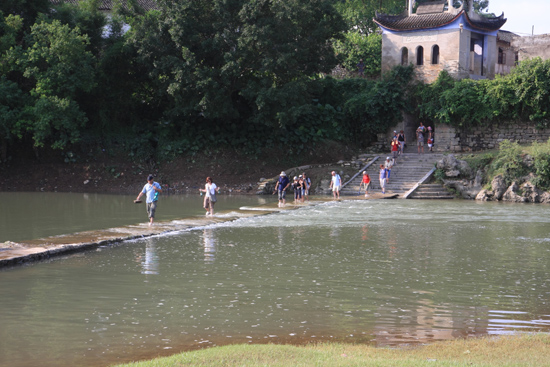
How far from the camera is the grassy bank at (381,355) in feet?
22.7

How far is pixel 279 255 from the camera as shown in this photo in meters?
14.3

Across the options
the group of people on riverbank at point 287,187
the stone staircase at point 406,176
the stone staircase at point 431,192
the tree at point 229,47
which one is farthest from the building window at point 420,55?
A: the group of people on riverbank at point 287,187

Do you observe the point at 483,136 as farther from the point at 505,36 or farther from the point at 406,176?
the point at 505,36

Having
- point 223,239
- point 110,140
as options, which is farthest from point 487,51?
point 223,239

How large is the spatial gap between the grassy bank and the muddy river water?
590mm

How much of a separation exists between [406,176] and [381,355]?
26.1 meters

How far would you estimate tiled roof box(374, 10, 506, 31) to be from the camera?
37406mm

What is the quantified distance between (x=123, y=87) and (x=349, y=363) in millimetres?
32914

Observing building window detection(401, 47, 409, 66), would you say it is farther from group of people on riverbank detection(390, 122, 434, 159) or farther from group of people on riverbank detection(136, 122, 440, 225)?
group of people on riverbank detection(390, 122, 434, 159)

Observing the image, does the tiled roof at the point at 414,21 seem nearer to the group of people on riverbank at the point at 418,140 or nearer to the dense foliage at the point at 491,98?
the dense foliage at the point at 491,98

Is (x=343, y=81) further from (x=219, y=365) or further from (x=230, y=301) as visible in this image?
(x=219, y=365)

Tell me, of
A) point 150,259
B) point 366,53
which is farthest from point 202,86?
point 150,259

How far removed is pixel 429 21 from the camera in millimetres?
37938

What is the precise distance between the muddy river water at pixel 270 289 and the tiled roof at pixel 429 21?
67.6 ft
